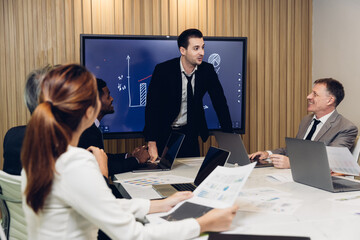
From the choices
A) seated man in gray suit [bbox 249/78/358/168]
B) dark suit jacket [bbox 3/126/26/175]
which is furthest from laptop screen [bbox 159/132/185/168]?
dark suit jacket [bbox 3/126/26/175]

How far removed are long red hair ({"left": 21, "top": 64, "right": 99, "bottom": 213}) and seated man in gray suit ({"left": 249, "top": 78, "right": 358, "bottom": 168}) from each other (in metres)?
1.92

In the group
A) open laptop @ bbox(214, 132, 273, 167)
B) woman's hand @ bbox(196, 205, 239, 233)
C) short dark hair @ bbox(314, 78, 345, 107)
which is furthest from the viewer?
short dark hair @ bbox(314, 78, 345, 107)

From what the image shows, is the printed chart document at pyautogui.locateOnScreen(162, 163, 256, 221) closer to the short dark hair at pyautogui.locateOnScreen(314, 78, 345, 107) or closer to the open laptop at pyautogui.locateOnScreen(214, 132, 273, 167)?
the open laptop at pyautogui.locateOnScreen(214, 132, 273, 167)

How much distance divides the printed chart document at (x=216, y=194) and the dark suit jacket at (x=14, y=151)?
2.81 ft

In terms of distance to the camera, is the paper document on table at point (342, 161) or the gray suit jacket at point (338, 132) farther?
the gray suit jacket at point (338, 132)

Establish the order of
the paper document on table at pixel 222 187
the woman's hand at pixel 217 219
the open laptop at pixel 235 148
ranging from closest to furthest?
the woman's hand at pixel 217 219
the paper document on table at pixel 222 187
the open laptop at pixel 235 148

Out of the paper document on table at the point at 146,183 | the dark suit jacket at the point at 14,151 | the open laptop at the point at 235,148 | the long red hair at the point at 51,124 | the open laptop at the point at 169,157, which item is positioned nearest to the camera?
the long red hair at the point at 51,124

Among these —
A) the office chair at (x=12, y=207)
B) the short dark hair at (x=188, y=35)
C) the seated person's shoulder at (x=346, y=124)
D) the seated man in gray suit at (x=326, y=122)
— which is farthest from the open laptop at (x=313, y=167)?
the short dark hair at (x=188, y=35)

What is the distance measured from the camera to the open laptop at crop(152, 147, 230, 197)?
6.94 ft

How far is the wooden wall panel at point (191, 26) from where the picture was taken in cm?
404

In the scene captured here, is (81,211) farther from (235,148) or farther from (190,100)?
(190,100)

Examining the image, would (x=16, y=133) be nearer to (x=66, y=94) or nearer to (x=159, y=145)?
(x=66, y=94)

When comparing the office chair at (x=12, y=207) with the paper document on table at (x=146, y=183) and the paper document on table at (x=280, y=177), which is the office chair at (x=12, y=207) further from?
the paper document on table at (x=280, y=177)

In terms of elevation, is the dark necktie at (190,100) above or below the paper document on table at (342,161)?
above
